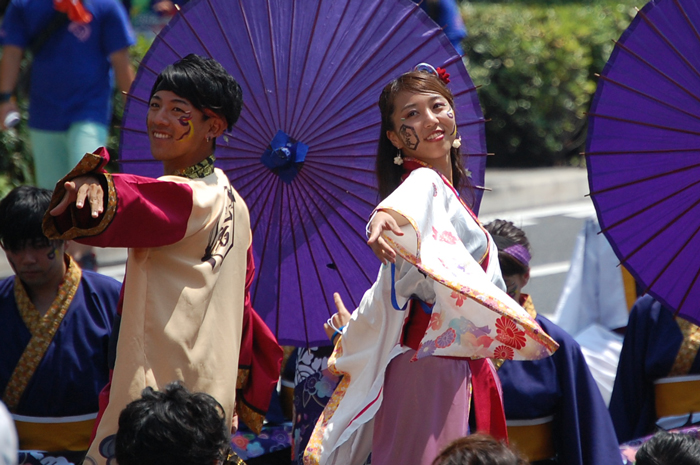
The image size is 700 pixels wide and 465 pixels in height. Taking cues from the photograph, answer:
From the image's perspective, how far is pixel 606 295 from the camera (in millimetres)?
4840

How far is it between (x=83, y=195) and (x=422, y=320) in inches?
35.6

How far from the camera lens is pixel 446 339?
2357 millimetres

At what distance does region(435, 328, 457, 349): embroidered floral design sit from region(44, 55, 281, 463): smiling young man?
0.52 m

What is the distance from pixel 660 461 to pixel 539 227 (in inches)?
259

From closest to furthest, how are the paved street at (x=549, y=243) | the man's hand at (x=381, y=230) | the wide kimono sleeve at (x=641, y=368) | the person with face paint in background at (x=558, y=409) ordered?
the man's hand at (x=381, y=230)
the person with face paint in background at (x=558, y=409)
the wide kimono sleeve at (x=641, y=368)
the paved street at (x=549, y=243)

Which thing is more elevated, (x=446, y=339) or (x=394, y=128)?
(x=394, y=128)

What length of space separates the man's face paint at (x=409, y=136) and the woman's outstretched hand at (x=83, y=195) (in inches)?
32.4

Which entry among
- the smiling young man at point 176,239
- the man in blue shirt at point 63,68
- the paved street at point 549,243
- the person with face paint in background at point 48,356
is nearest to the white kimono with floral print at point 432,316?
the smiling young man at point 176,239

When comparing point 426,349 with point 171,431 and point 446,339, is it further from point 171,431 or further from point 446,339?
point 171,431

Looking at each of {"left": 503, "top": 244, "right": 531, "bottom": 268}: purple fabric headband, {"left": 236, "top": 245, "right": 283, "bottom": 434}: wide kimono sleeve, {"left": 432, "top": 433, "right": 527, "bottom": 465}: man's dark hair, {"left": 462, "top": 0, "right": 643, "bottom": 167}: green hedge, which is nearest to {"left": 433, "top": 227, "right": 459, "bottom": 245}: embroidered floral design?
{"left": 432, "top": 433, "right": 527, "bottom": 465}: man's dark hair

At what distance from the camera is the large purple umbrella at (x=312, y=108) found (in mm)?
2955

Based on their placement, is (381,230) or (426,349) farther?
(426,349)

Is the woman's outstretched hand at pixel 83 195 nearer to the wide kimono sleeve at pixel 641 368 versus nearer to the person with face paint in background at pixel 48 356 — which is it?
the person with face paint in background at pixel 48 356

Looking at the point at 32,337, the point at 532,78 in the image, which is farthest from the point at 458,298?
the point at 532,78
